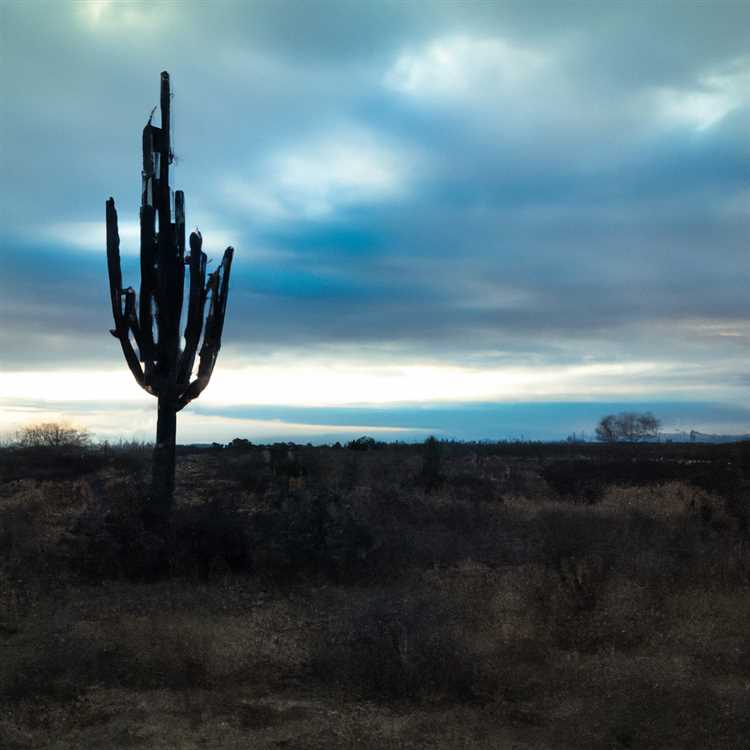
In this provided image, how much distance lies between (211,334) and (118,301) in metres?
1.53

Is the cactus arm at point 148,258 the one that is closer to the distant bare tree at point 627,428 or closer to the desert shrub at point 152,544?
the desert shrub at point 152,544

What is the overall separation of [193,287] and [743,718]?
950 centimetres

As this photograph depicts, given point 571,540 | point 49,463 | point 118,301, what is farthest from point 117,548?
point 49,463

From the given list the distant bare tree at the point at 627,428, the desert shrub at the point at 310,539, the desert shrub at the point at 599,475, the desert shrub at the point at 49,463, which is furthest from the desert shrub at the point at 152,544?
the distant bare tree at the point at 627,428

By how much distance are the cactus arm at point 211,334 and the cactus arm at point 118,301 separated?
0.79m

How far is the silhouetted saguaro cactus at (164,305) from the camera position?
1270 centimetres

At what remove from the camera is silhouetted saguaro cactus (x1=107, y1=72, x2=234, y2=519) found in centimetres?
1270

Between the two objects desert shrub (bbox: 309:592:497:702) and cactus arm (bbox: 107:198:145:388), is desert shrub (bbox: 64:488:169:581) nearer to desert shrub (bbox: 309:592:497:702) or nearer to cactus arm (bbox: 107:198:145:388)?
cactus arm (bbox: 107:198:145:388)

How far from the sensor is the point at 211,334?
1323 centimetres

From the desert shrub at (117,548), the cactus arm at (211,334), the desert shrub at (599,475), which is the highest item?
the cactus arm at (211,334)

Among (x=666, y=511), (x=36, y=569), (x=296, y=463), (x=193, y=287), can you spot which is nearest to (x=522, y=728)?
(x=36, y=569)

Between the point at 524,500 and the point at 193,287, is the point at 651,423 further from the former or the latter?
the point at 193,287

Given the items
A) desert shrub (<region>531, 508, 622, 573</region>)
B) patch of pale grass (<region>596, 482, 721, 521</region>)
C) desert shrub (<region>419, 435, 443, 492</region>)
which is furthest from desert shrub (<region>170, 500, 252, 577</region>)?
desert shrub (<region>419, 435, 443, 492</region>)

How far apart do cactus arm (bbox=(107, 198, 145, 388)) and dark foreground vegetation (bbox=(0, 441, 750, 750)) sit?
2.05 metres
